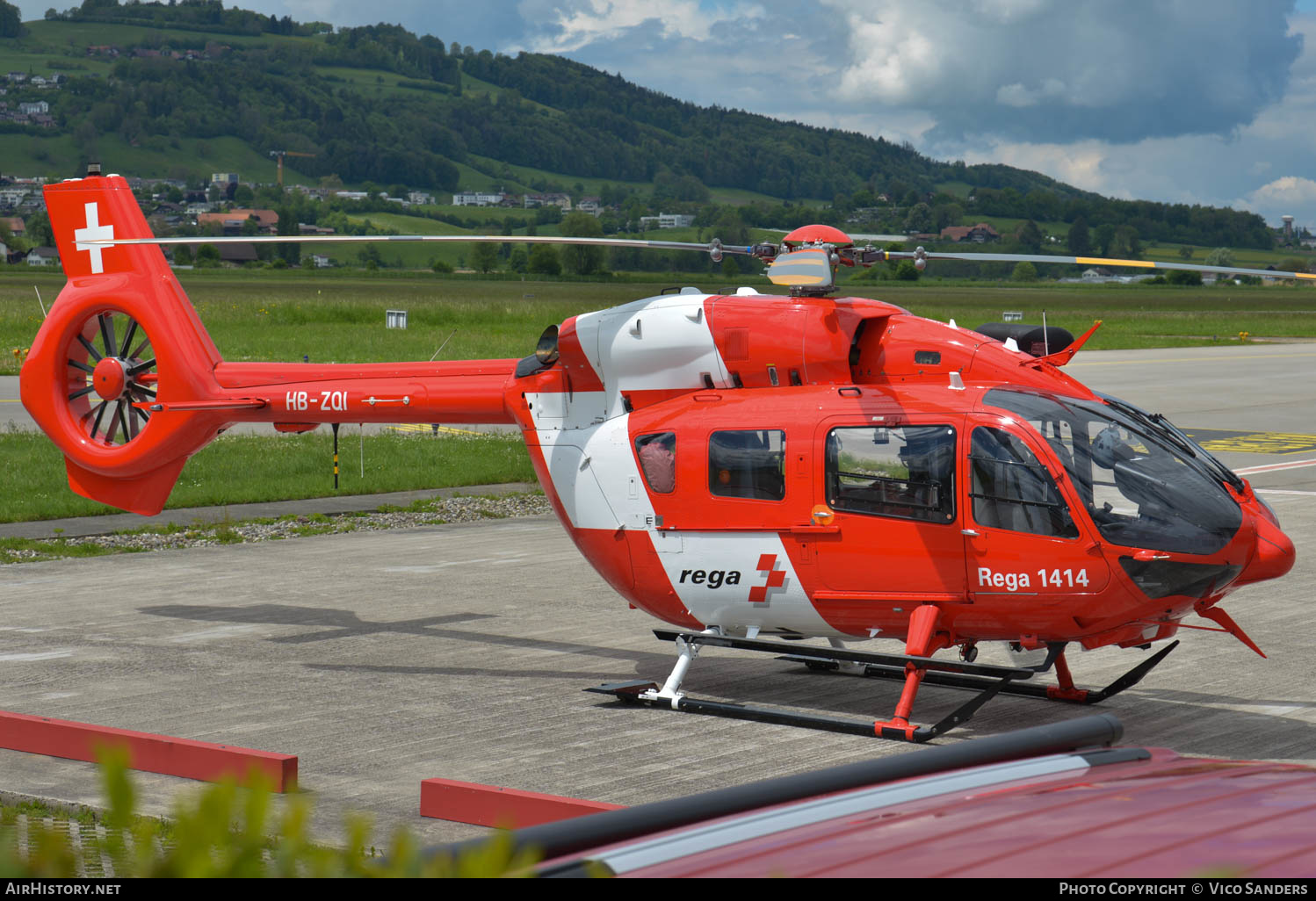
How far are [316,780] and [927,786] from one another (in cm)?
577

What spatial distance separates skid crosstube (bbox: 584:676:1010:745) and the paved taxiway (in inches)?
3.9

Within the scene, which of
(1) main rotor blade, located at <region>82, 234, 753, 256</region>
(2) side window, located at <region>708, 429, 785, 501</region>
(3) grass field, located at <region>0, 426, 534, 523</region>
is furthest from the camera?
(3) grass field, located at <region>0, 426, 534, 523</region>

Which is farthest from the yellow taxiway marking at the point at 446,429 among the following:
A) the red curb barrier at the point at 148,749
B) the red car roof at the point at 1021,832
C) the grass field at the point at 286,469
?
the red car roof at the point at 1021,832

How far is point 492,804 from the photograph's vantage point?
23.5ft

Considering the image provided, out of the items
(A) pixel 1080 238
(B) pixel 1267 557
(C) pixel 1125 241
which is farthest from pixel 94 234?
(C) pixel 1125 241

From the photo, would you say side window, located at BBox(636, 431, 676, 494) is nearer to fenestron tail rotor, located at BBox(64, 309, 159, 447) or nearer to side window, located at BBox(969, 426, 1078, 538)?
side window, located at BBox(969, 426, 1078, 538)

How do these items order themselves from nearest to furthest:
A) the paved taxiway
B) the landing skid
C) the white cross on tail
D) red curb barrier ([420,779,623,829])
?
red curb barrier ([420,779,623,829])
the paved taxiway
the landing skid
the white cross on tail

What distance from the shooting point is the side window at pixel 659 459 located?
9.74 m

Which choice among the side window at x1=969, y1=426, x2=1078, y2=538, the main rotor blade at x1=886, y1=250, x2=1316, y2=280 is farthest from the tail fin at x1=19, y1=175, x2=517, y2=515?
the side window at x1=969, y1=426, x2=1078, y2=538

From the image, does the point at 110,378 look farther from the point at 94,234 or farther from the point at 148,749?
the point at 148,749

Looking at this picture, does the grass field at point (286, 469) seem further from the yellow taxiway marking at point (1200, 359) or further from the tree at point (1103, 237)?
the yellow taxiway marking at point (1200, 359)

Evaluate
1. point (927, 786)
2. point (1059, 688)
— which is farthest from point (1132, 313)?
point (927, 786)

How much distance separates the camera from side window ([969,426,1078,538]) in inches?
337

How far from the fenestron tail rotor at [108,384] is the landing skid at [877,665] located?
5.39 m
